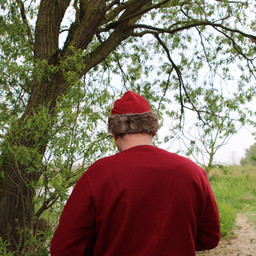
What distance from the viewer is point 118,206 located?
4.89 feet

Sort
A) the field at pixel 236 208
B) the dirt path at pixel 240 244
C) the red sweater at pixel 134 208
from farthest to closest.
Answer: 1. the field at pixel 236 208
2. the dirt path at pixel 240 244
3. the red sweater at pixel 134 208

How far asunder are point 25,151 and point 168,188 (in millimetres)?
1572

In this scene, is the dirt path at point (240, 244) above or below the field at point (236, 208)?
below

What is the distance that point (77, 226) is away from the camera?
1.53 metres

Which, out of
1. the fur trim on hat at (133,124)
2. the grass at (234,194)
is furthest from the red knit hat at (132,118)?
the grass at (234,194)

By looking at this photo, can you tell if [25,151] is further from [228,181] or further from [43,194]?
[228,181]

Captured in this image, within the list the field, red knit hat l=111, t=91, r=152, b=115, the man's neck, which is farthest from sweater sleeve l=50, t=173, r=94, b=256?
the field

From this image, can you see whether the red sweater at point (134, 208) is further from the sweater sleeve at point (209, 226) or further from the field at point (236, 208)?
the field at point (236, 208)

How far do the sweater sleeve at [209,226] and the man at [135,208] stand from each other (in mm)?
128

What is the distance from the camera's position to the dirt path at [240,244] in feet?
23.3

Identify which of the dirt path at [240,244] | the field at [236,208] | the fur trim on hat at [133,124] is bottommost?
the dirt path at [240,244]

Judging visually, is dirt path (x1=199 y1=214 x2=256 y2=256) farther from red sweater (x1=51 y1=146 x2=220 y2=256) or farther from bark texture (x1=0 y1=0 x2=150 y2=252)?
red sweater (x1=51 y1=146 x2=220 y2=256)

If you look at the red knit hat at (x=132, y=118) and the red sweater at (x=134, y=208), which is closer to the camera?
the red sweater at (x=134, y=208)

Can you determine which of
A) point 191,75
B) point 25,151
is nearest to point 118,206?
point 25,151
